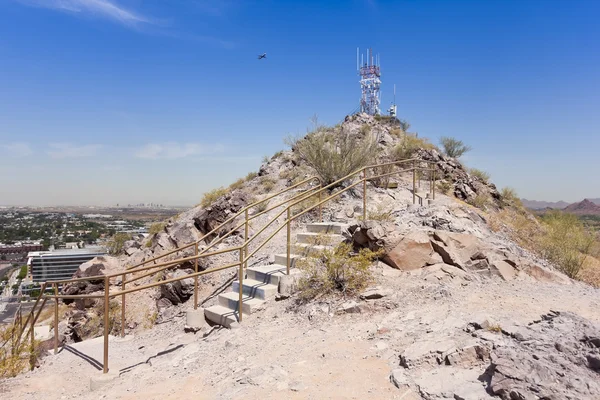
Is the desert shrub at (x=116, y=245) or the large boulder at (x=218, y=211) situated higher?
the large boulder at (x=218, y=211)

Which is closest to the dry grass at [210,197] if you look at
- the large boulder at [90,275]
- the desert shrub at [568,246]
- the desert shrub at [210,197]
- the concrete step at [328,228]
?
the desert shrub at [210,197]

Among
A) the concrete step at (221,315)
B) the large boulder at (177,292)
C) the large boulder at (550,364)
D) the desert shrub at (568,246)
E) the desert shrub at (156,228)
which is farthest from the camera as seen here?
the desert shrub at (156,228)

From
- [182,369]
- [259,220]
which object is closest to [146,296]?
[259,220]

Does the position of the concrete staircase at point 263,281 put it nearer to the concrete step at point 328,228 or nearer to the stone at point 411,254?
the concrete step at point 328,228

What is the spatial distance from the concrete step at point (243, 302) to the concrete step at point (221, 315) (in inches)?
4.7

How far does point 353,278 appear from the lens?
6992 millimetres

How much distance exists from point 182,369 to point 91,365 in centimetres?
186

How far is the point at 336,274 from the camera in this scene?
23.3 feet

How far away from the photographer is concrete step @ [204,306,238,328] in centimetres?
736

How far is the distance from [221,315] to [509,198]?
16.5 m

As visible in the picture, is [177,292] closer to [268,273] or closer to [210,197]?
[268,273]

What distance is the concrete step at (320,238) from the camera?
8781 mm

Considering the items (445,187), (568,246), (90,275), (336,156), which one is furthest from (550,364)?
(90,275)

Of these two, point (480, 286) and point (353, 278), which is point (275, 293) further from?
point (480, 286)
